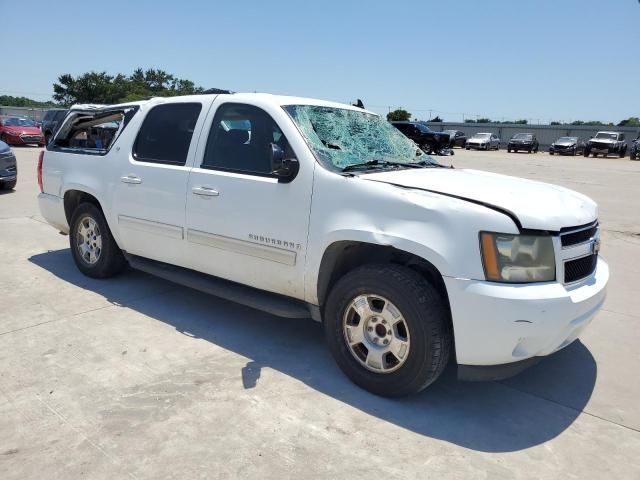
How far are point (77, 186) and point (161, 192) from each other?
1.40 meters

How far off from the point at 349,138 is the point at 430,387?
6.26 ft

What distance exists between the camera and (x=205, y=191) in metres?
4.00

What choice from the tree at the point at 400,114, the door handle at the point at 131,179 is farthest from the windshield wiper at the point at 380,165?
the tree at the point at 400,114

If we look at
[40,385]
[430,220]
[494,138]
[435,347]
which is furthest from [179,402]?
[494,138]

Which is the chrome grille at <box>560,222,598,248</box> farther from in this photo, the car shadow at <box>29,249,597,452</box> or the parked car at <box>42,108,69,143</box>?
the parked car at <box>42,108,69,143</box>

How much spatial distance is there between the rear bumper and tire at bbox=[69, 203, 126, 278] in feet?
0.75

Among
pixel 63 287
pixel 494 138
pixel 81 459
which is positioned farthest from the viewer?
pixel 494 138

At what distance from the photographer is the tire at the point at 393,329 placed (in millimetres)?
2959

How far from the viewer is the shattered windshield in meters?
3.63

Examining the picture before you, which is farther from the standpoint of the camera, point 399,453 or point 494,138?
point 494,138

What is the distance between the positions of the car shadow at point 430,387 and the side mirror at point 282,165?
4.34 feet

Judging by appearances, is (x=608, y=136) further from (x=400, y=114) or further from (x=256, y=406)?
(x=256, y=406)

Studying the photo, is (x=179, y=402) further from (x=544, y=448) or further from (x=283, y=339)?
(x=544, y=448)

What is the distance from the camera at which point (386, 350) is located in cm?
318
